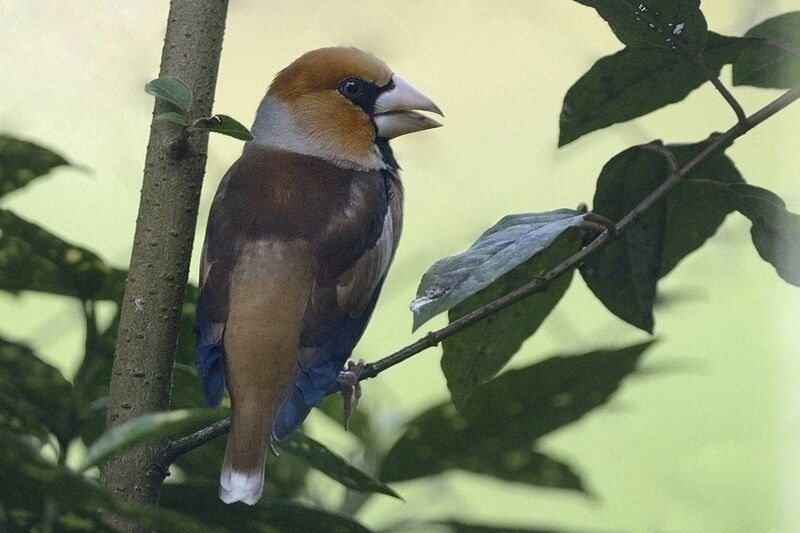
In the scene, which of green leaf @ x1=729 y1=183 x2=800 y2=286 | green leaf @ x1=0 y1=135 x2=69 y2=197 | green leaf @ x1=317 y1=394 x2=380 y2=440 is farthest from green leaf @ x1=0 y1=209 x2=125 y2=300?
green leaf @ x1=729 y1=183 x2=800 y2=286

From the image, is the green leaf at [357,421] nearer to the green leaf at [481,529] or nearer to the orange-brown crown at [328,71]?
the green leaf at [481,529]

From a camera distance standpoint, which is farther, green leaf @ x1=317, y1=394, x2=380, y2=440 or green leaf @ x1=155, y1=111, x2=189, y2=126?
green leaf @ x1=317, y1=394, x2=380, y2=440

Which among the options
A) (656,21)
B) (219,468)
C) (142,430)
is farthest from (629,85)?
(142,430)

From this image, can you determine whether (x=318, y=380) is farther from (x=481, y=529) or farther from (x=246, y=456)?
(x=481, y=529)

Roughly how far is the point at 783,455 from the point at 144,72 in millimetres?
1480

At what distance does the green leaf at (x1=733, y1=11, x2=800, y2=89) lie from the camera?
1151 mm

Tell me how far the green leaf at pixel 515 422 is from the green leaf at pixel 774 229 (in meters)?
0.28

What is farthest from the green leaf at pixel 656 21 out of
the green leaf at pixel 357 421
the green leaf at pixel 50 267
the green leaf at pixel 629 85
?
the green leaf at pixel 357 421

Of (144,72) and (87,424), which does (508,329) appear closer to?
(87,424)

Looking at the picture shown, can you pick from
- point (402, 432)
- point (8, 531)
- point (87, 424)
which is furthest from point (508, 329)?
point (8, 531)

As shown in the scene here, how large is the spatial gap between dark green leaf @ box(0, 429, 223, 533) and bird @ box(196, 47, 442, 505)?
1.20 ft

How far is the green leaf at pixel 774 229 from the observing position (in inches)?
40.9

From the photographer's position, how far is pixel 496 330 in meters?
1.10

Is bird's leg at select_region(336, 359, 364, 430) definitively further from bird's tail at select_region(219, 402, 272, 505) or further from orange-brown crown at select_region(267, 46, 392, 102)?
orange-brown crown at select_region(267, 46, 392, 102)
